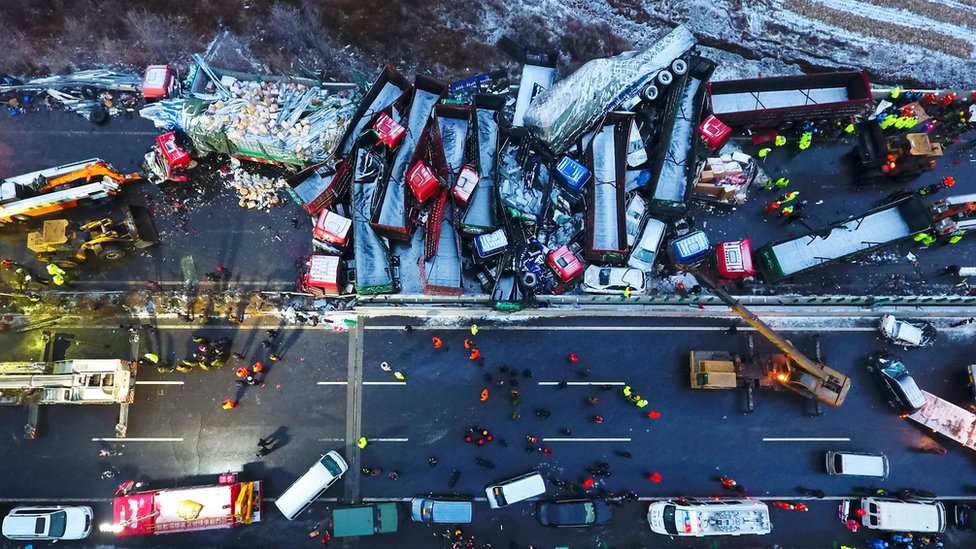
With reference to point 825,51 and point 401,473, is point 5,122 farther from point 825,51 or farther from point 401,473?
point 825,51

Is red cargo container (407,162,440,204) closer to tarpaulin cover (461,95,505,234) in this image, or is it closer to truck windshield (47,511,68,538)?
tarpaulin cover (461,95,505,234)

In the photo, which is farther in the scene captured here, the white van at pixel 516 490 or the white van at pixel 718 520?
the white van at pixel 516 490

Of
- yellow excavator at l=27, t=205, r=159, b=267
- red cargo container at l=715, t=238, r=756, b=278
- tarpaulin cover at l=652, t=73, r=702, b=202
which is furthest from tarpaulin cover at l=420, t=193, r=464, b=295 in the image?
yellow excavator at l=27, t=205, r=159, b=267

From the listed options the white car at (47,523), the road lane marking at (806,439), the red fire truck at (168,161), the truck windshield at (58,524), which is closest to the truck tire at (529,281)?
the road lane marking at (806,439)

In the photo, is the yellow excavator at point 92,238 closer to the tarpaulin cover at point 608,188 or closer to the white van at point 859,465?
the tarpaulin cover at point 608,188

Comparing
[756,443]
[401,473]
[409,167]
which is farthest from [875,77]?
[401,473]
